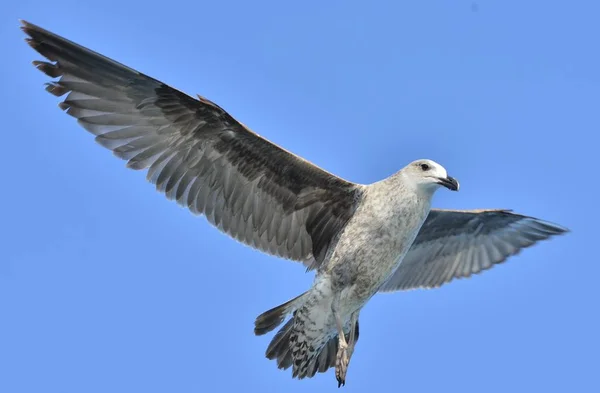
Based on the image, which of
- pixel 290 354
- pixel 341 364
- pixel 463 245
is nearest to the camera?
pixel 341 364

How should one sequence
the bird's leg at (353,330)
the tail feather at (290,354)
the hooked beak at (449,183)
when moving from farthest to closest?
the tail feather at (290,354) → the bird's leg at (353,330) → the hooked beak at (449,183)

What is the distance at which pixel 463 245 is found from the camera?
38.3 ft

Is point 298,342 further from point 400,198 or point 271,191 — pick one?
point 400,198

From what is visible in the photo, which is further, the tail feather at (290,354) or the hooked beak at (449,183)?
the tail feather at (290,354)

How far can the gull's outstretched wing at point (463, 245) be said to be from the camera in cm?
1150

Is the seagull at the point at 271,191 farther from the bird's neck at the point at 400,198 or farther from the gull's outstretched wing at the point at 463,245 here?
the gull's outstretched wing at the point at 463,245

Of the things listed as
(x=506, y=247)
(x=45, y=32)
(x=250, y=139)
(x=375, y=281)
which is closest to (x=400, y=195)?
(x=375, y=281)

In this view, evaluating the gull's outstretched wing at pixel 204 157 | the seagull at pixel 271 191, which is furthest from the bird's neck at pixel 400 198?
the gull's outstretched wing at pixel 204 157

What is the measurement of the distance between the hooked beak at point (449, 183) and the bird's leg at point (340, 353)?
1.46 meters

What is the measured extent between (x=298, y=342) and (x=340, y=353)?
0.53 metres

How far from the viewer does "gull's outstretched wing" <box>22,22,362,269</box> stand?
977 cm

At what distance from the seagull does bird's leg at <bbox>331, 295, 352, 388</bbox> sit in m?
0.01

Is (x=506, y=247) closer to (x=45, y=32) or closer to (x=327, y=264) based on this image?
(x=327, y=264)

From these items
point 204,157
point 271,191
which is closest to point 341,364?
point 271,191
